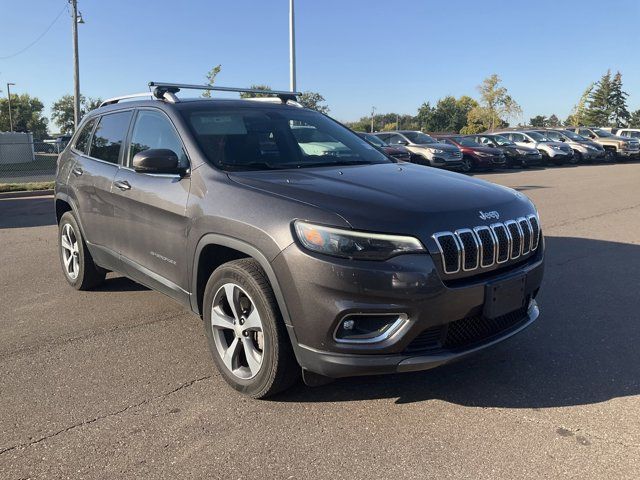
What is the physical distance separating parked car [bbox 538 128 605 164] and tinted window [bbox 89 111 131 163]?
27.3 metres

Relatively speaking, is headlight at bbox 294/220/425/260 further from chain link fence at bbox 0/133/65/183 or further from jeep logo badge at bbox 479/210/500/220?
chain link fence at bbox 0/133/65/183

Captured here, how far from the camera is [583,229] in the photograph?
335 inches

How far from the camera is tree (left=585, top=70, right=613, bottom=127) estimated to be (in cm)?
8269

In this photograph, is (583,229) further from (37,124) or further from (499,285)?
(37,124)

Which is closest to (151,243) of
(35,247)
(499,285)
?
(499,285)

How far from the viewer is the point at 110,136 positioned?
486 cm

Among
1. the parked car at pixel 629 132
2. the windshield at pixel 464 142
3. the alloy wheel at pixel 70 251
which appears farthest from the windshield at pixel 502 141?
the alloy wheel at pixel 70 251

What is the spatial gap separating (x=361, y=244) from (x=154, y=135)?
2.18 metres

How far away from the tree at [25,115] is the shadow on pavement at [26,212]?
64528 millimetres

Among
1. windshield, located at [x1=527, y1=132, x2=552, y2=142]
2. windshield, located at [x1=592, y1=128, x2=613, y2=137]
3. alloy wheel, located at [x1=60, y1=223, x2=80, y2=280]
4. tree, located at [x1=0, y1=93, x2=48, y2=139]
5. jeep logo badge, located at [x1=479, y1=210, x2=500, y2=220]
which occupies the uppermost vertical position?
tree, located at [x1=0, y1=93, x2=48, y2=139]

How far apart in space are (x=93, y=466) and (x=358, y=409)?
139 centimetres

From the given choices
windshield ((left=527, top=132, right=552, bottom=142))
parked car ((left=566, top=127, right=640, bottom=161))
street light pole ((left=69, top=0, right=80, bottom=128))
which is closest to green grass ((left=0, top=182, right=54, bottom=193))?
street light pole ((left=69, top=0, right=80, bottom=128))

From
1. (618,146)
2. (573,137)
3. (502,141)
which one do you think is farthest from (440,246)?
(618,146)

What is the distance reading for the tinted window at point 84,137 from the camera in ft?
17.4
